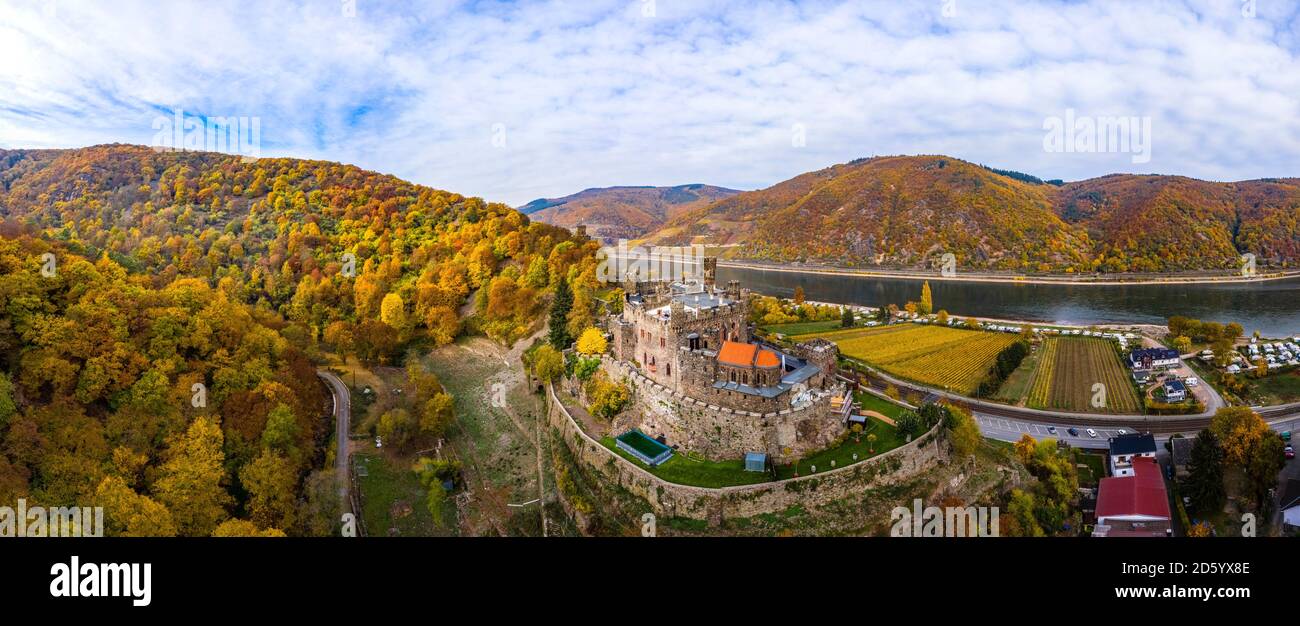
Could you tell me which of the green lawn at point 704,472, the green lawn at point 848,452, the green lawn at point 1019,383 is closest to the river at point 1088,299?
the green lawn at point 1019,383

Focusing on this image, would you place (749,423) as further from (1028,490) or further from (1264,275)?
(1264,275)

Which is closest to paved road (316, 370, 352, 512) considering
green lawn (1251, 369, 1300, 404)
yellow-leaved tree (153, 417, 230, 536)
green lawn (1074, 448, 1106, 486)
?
yellow-leaved tree (153, 417, 230, 536)

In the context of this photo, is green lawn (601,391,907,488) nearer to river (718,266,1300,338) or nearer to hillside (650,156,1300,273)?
river (718,266,1300,338)

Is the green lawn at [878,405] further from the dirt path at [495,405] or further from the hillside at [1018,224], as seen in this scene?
the hillside at [1018,224]

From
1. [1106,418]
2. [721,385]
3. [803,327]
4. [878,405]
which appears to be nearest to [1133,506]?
[878,405]

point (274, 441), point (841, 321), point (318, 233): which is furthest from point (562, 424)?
point (841, 321)
